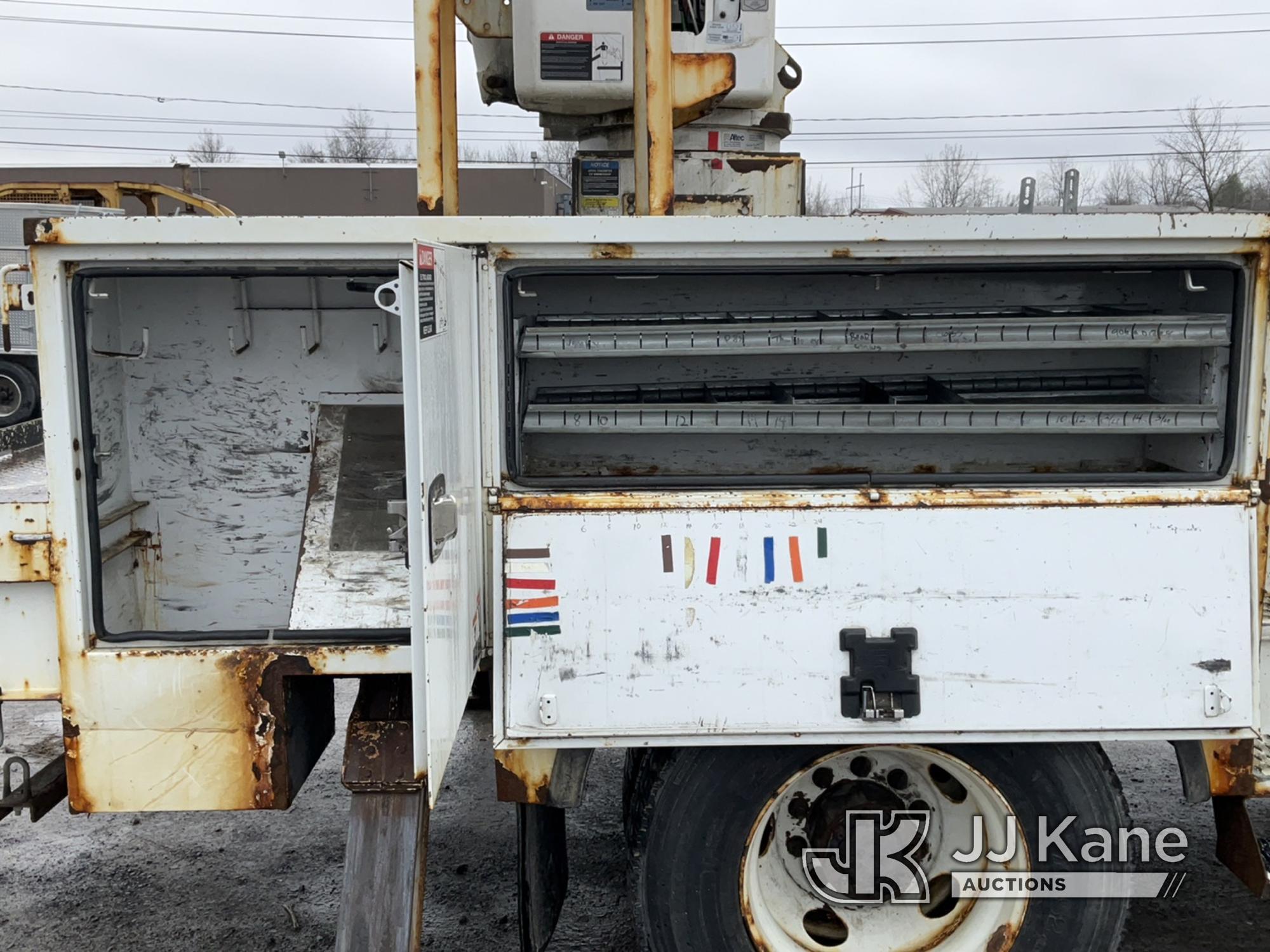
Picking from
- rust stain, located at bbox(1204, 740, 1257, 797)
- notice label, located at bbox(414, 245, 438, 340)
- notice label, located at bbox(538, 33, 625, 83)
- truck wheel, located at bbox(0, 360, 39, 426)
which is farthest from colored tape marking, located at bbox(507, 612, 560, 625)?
truck wheel, located at bbox(0, 360, 39, 426)

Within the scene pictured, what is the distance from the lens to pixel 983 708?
2426mm

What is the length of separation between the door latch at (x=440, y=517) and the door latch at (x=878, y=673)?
0.91 meters

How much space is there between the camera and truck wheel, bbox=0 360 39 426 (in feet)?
31.3

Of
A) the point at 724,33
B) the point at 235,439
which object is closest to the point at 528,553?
the point at 235,439

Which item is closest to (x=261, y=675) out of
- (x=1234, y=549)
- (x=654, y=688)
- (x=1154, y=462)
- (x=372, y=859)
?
(x=372, y=859)

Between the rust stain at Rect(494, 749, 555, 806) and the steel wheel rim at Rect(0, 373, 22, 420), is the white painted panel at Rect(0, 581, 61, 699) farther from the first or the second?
the steel wheel rim at Rect(0, 373, 22, 420)

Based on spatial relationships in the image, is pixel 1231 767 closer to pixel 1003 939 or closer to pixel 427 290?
pixel 1003 939

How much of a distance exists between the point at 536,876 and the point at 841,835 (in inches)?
31.3

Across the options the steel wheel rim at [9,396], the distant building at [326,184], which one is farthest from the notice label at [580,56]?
the distant building at [326,184]

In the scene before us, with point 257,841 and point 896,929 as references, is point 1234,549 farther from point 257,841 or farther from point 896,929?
point 257,841

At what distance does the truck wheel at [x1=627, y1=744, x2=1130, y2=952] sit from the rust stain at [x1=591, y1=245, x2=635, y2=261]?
1168 mm

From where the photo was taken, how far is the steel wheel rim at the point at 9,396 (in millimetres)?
9570

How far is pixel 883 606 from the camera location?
240 centimetres

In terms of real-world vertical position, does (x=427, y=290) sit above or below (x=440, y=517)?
above
